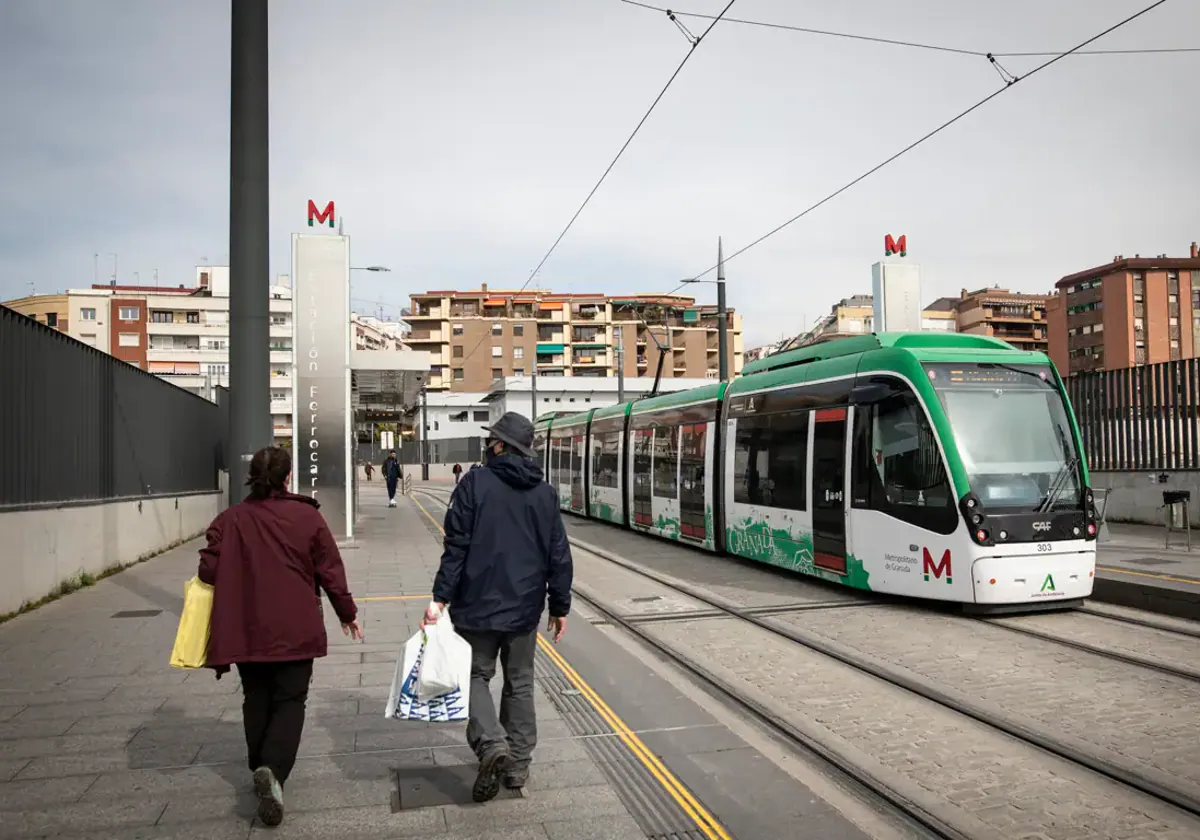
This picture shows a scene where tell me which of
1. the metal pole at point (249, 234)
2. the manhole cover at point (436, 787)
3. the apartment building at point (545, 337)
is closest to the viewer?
the manhole cover at point (436, 787)

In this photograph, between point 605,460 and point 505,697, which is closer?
point 505,697

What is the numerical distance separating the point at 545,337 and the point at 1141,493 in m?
89.0

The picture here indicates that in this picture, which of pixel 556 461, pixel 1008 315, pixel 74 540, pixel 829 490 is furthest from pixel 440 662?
pixel 1008 315

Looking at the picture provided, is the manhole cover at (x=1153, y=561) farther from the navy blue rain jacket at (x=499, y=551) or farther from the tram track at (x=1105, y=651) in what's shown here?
the navy blue rain jacket at (x=499, y=551)

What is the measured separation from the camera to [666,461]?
1777cm

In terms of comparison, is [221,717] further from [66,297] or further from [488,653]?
[66,297]

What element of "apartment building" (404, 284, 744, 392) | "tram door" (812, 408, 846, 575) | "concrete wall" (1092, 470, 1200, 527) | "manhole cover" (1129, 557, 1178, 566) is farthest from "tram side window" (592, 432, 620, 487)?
"apartment building" (404, 284, 744, 392)

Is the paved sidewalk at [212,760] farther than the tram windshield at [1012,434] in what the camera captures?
No

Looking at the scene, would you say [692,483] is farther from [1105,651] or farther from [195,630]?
[195,630]

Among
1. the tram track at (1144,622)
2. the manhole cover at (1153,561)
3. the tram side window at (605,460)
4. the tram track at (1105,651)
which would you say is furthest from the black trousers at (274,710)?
the tram side window at (605,460)

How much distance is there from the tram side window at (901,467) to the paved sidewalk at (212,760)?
15.6 feet

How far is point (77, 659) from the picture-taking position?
7.89 metres

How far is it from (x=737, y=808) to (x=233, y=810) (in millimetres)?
2283

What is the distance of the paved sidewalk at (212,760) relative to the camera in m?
4.30
